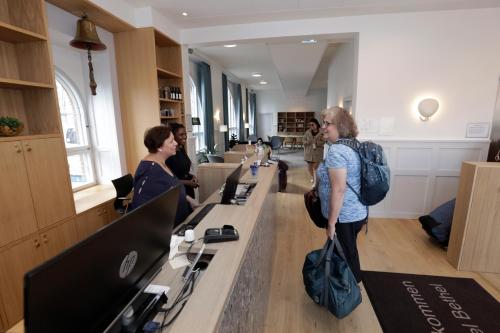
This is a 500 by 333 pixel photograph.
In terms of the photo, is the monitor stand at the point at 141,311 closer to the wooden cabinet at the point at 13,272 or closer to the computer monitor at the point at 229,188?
the computer monitor at the point at 229,188

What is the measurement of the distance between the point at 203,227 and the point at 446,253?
311cm

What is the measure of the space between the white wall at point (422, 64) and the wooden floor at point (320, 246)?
1545 millimetres

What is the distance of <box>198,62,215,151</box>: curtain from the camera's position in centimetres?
687

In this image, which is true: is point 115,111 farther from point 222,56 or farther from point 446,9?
point 446,9

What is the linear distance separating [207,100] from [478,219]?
625cm

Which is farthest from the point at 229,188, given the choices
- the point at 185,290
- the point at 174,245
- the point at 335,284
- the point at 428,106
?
the point at 428,106

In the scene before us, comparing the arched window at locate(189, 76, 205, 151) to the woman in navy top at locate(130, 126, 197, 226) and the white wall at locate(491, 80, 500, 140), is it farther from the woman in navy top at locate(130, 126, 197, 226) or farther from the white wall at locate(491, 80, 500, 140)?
the white wall at locate(491, 80, 500, 140)

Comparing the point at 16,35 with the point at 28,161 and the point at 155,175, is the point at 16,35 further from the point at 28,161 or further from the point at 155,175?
the point at 155,175

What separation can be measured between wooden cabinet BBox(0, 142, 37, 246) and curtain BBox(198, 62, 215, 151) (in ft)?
17.5

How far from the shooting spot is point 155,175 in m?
1.86

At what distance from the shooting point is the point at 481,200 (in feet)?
8.14

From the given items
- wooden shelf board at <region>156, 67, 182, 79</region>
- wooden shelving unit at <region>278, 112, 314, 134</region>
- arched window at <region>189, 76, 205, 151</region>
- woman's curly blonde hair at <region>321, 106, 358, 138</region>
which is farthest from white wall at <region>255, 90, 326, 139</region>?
woman's curly blonde hair at <region>321, 106, 358, 138</region>

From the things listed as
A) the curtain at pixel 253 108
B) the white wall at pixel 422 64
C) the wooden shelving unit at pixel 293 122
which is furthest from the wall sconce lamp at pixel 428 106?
the curtain at pixel 253 108

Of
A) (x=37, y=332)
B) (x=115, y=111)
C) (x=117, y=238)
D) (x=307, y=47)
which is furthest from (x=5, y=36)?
(x=307, y=47)
